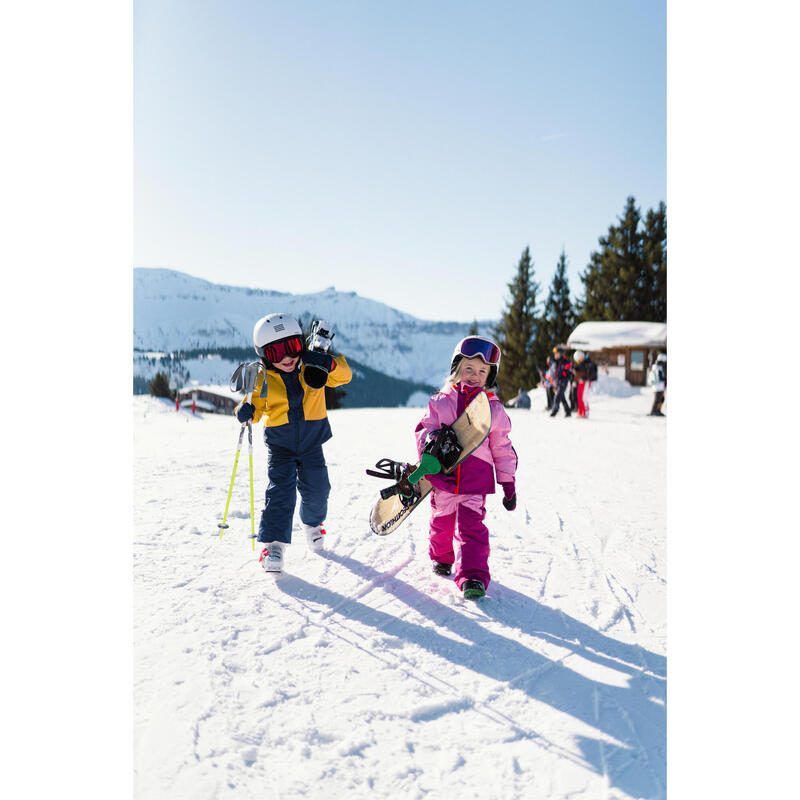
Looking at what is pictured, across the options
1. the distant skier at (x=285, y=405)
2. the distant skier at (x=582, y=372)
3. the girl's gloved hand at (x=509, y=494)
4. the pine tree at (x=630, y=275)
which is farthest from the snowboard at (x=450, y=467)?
the pine tree at (x=630, y=275)

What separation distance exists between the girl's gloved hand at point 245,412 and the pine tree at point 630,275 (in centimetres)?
3809

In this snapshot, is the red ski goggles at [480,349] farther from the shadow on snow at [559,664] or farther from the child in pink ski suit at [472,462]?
the shadow on snow at [559,664]

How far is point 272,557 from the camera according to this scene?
11.2ft

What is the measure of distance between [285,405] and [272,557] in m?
0.96

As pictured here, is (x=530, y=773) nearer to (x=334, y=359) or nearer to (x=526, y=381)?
(x=334, y=359)

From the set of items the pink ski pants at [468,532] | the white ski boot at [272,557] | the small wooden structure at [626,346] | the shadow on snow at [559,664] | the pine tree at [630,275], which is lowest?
the shadow on snow at [559,664]

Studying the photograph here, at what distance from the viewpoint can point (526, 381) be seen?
40250mm

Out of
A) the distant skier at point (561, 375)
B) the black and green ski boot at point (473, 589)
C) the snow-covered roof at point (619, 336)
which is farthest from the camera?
the snow-covered roof at point (619, 336)

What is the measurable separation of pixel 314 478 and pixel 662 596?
7.64ft

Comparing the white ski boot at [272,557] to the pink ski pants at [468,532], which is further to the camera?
the white ski boot at [272,557]

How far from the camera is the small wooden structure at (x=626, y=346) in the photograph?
25000mm

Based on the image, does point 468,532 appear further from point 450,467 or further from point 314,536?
point 314,536

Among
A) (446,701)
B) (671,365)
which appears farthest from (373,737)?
(671,365)

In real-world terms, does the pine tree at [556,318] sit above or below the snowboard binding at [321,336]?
above
